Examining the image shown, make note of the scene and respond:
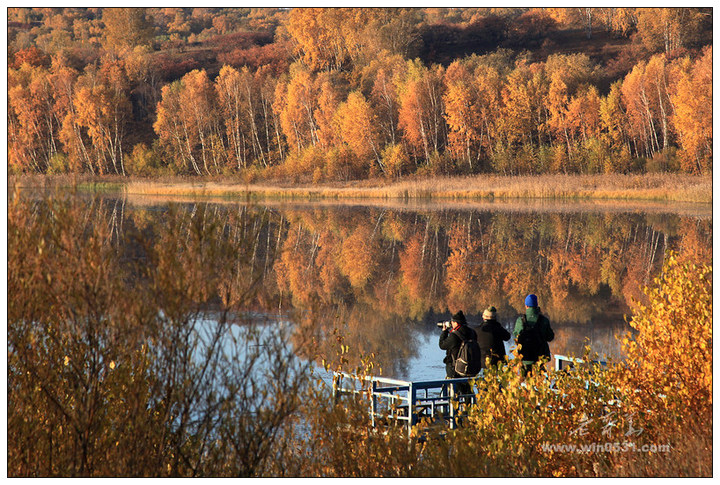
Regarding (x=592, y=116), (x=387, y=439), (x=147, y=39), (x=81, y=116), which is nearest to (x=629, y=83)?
(x=592, y=116)

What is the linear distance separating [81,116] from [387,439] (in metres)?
60.4

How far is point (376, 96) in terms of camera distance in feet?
214

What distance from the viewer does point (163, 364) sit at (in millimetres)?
5402

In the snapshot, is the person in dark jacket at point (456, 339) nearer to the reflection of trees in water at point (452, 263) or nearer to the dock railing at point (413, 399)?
the dock railing at point (413, 399)

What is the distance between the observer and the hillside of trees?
56.9m

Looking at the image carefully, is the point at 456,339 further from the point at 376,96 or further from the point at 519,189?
the point at 376,96

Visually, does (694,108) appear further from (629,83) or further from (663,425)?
(663,425)

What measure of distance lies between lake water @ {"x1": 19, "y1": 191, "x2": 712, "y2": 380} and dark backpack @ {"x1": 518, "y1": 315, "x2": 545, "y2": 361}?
405 mm

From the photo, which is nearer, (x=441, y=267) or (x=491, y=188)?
(x=441, y=267)

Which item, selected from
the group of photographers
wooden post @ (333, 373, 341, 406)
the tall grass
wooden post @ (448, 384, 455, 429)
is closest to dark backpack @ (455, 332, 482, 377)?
the group of photographers

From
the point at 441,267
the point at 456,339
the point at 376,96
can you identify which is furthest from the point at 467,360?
the point at 376,96

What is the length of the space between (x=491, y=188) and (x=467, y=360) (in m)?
38.5

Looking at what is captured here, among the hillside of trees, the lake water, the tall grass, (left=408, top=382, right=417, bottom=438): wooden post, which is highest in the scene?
the hillside of trees

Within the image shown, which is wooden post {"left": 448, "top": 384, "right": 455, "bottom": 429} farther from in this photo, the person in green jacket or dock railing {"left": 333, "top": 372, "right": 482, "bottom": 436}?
the person in green jacket
